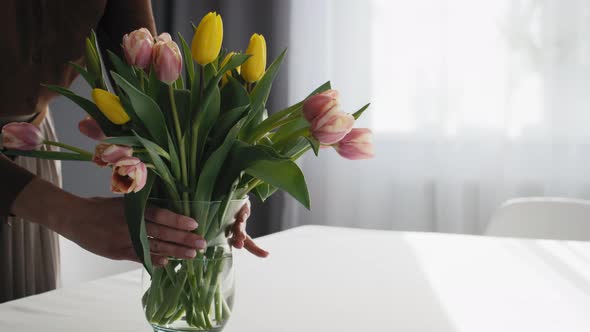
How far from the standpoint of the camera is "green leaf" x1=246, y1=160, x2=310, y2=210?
0.65 m

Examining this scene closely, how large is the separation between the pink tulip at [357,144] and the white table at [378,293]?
24 centimetres

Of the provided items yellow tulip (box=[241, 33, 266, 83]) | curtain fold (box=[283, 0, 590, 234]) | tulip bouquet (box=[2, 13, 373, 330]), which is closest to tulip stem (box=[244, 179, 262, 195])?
tulip bouquet (box=[2, 13, 373, 330])

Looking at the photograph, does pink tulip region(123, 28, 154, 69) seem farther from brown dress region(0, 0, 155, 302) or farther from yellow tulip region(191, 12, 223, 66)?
brown dress region(0, 0, 155, 302)

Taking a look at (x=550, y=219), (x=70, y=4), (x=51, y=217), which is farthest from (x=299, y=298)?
(x=550, y=219)

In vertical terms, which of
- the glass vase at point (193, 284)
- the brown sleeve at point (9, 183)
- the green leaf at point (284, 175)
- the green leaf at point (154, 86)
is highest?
the green leaf at point (154, 86)

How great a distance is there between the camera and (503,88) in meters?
2.88

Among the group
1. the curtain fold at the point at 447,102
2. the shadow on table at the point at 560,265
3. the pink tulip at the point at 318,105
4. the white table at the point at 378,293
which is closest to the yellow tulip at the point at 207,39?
the pink tulip at the point at 318,105

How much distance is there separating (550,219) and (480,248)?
1.80ft

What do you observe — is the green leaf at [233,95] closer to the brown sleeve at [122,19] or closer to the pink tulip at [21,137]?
the pink tulip at [21,137]

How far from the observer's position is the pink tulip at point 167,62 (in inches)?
24.1

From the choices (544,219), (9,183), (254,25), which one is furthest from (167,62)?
(254,25)

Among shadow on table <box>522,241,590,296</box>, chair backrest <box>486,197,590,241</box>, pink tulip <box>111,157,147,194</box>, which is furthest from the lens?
chair backrest <box>486,197,590,241</box>

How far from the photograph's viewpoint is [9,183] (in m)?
0.91

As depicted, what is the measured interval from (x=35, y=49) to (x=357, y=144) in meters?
0.94
